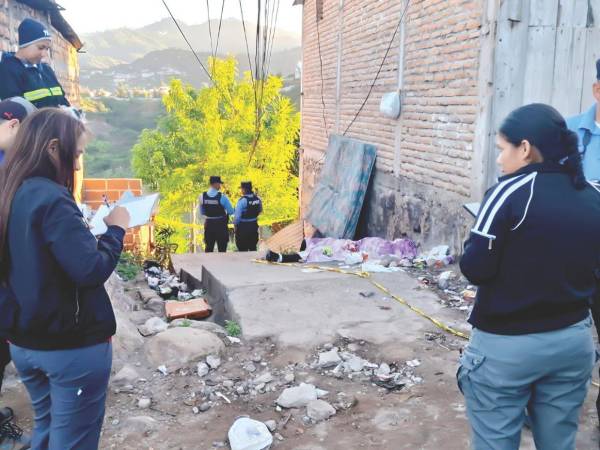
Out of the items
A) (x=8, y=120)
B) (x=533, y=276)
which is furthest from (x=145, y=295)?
(x=533, y=276)

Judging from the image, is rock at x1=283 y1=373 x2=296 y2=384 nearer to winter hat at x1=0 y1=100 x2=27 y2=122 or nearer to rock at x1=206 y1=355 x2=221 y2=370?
rock at x1=206 y1=355 x2=221 y2=370

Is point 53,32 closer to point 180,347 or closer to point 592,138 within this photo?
point 180,347

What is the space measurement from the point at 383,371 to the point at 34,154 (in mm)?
2852

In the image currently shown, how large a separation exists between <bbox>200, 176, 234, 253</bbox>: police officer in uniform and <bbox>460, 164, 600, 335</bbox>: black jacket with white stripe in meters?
7.88

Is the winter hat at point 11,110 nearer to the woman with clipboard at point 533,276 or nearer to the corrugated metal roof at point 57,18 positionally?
the woman with clipboard at point 533,276

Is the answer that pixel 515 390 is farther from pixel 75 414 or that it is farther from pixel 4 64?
pixel 4 64

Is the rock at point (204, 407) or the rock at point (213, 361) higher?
the rock at point (213, 361)

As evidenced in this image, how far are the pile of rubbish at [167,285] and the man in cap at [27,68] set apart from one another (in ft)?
11.2

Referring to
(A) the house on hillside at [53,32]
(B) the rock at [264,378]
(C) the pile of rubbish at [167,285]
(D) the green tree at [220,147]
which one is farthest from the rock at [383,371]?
(D) the green tree at [220,147]

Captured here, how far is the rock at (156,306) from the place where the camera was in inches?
231

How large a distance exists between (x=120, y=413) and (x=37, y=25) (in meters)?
2.93

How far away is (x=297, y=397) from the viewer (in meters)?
3.47

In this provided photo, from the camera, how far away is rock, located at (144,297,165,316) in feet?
19.2

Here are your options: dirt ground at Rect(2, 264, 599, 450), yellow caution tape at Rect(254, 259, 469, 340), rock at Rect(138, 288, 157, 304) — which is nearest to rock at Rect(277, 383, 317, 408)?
dirt ground at Rect(2, 264, 599, 450)
